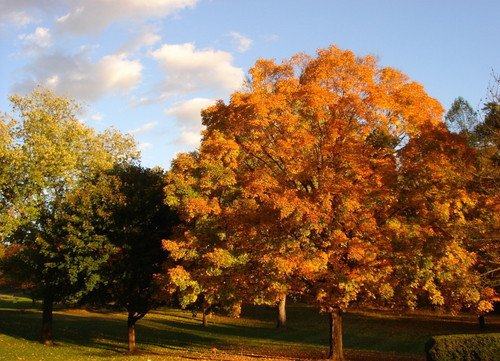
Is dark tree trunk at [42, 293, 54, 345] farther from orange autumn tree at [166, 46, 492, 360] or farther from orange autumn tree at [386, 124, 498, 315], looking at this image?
orange autumn tree at [386, 124, 498, 315]

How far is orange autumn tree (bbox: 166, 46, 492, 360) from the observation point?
20859mm

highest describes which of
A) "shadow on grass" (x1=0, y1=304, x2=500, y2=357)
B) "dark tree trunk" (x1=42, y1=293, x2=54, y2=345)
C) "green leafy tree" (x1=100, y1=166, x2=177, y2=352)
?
"green leafy tree" (x1=100, y1=166, x2=177, y2=352)

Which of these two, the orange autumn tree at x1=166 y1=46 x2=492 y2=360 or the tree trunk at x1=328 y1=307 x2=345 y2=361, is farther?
the tree trunk at x1=328 y1=307 x2=345 y2=361

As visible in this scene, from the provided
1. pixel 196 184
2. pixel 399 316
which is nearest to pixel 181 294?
pixel 196 184

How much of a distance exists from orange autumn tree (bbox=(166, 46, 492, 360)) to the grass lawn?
7712 millimetres

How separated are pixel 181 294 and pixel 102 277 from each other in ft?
22.9

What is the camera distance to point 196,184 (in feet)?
79.8

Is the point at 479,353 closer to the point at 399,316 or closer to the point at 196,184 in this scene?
the point at 196,184

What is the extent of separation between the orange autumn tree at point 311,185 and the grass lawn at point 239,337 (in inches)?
304

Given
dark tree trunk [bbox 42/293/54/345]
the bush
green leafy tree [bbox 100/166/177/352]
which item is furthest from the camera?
dark tree trunk [bbox 42/293/54/345]

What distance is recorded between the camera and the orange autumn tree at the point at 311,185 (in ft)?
68.4

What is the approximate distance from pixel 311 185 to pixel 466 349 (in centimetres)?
957

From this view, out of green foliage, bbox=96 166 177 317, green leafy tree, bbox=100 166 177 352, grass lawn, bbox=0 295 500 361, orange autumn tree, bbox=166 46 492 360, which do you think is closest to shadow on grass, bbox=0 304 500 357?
grass lawn, bbox=0 295 500 361

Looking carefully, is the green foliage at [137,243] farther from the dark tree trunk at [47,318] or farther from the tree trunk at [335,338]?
the tree trunk at [335,338]
